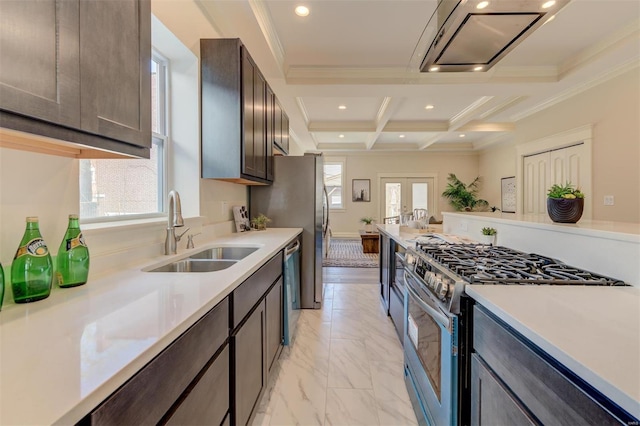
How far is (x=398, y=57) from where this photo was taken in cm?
338

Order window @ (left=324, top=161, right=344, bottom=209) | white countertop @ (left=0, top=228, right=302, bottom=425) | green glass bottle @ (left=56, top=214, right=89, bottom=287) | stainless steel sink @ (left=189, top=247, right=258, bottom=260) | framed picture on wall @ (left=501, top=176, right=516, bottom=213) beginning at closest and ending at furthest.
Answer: white countertop @ (left=0, top=228, right=302, bottom=425)
green glass bottle @ (left=56, top=214, right=89, bottom=287)
stainless steel sink @ (left=189, top=247, right=258, bottom=260)
framed picture on wall @ (left=501, top=176, right=516, bottom=213)
window @ (left=324, top=161, right=344, bottom=209)

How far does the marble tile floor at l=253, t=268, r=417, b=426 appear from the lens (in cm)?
164

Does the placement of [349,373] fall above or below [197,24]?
below

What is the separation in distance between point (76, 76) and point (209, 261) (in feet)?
3.74

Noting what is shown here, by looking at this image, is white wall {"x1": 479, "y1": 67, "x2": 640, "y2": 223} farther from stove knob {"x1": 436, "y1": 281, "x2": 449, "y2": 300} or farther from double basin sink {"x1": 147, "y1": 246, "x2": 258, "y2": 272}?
double basin sink {"x1": 147, "y1": 246, "x2": 258, "y2": 272}

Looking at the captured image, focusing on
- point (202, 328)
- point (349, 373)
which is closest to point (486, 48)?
point (202, 328)

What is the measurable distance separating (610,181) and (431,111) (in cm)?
276

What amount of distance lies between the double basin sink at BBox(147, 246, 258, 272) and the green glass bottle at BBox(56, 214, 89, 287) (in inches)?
14.5

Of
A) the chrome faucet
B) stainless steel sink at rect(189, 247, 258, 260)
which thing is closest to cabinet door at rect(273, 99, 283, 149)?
stainless steel sink at rect(189, 247, 258, 260)

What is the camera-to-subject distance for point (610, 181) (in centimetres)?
358

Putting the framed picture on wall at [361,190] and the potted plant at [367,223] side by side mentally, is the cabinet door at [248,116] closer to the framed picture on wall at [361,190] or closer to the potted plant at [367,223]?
the potted plant at [367,223]

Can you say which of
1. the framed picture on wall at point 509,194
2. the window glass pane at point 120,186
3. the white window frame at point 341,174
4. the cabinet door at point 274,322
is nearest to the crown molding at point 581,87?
the framed picture on wall at point 509,194

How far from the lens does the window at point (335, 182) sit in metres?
8.71

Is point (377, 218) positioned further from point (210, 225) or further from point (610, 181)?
point (210, 225)
